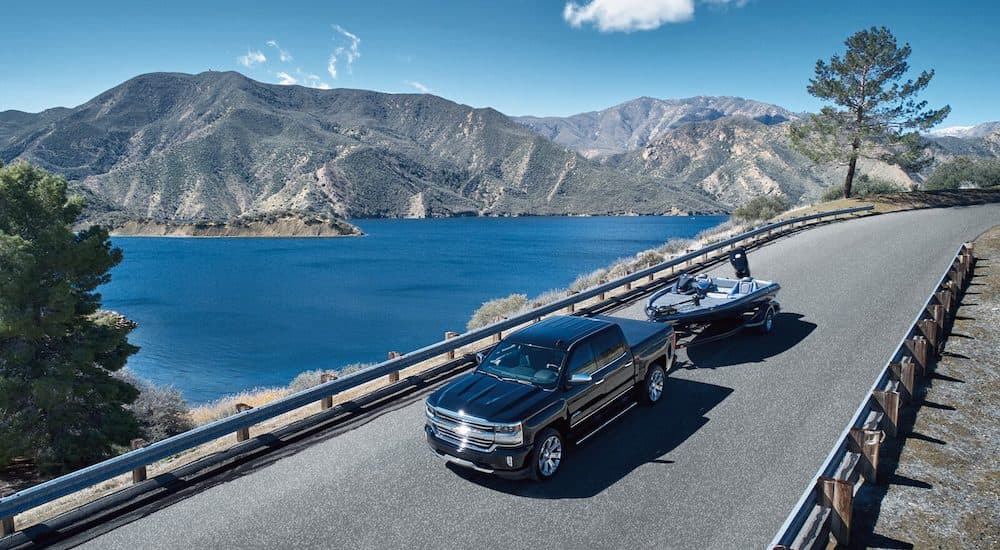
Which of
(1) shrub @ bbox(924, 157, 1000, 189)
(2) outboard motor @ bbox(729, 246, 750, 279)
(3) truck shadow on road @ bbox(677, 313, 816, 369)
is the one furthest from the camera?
(1) shrub @ bbox(924, 157, 1000, 189)

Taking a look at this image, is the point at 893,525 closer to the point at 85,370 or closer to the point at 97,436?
the point at 97,436

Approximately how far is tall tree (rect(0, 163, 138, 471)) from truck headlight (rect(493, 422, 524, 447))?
585 inches

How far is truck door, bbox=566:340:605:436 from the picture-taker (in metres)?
7.04

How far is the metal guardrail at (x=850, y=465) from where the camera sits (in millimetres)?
4945

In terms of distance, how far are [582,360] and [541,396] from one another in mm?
938

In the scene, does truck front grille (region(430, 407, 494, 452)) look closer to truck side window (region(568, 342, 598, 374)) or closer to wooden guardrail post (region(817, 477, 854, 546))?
truck side window (region(568, 342, 598, 374))

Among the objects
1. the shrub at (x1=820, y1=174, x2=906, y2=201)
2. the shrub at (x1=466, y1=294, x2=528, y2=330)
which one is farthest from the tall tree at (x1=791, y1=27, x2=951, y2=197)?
the shrub at (x1=466, y1=294, x2=528, y2=330)

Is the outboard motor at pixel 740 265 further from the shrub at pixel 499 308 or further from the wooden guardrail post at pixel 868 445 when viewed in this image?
the shrub at pixel 499 308

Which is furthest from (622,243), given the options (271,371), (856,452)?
(856,452)

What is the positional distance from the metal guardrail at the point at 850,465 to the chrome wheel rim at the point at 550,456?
8.42 ft

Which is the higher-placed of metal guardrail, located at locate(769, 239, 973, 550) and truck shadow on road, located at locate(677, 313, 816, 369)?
metal guardrail, located at locate(769, 239, 973, 550)

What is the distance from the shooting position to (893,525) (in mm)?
5484

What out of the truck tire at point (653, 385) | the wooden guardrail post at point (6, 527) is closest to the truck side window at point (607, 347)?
the truck tire at point (653, 385)

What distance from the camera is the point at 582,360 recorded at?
7.43 metres
